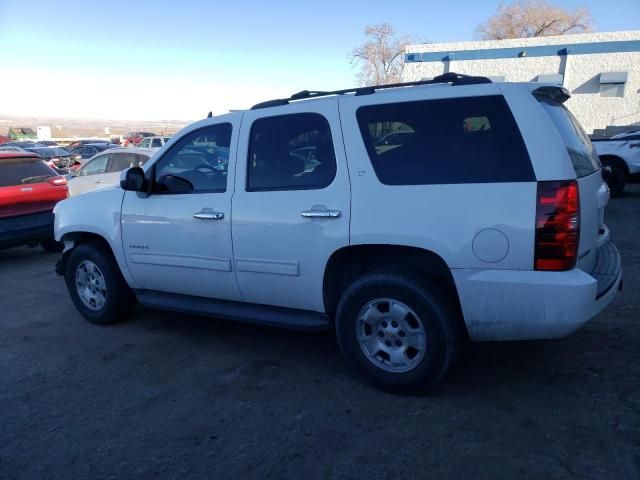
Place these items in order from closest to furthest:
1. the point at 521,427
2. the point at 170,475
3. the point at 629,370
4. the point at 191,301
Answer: the point at 170,475, the point at 521,427, the point at 629,370, the point at 191,301

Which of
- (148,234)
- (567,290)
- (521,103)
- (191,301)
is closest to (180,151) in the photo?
(148,234)

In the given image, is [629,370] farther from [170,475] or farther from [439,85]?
[170,475]

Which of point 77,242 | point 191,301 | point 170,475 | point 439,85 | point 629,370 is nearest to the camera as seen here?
point 170,475

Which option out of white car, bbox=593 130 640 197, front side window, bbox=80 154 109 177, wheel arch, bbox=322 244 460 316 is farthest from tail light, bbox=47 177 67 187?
white car, bbox=593 130 640 197

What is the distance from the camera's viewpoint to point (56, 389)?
368 cm

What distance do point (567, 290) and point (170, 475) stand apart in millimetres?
2388

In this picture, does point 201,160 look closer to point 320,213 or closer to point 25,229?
point 320,213

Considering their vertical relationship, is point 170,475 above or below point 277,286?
below

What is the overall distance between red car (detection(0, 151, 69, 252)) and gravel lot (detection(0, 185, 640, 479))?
3347 millimetres

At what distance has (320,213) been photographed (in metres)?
3.40

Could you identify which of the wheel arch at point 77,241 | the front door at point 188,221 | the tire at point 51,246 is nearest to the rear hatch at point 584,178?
the front door at point 188,221

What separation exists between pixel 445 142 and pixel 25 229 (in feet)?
22.4

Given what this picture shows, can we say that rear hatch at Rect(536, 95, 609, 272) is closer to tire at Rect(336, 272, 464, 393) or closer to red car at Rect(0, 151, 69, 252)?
tire at Rect(336, 272, 464, 393)

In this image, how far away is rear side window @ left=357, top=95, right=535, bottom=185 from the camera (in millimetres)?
2961
